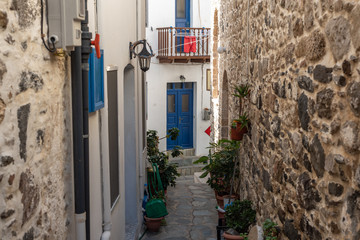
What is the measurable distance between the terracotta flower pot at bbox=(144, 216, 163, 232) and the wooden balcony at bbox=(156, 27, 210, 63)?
909 centimetres

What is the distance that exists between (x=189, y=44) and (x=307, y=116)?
42.3 feet

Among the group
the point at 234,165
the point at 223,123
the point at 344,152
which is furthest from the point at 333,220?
the point at 223,123

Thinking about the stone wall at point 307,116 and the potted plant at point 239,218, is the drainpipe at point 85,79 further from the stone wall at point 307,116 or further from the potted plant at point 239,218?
the potted plant at point 239,218

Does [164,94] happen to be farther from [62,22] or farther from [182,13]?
[62,22]

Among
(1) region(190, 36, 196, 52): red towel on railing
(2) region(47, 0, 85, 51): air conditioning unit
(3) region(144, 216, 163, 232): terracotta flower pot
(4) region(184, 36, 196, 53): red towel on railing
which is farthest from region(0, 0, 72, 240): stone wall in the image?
(1) region(190, 36, 196, 52): red towel on railing

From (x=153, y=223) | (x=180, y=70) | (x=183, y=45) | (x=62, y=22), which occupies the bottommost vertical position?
(x=153, y=223)

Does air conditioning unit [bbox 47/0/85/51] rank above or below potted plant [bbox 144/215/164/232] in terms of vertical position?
above

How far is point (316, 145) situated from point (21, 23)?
6.33 feet

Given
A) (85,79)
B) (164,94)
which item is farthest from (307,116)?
(164,94)

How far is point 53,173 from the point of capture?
3.07m

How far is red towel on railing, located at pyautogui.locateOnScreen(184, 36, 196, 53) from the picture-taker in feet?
52.1

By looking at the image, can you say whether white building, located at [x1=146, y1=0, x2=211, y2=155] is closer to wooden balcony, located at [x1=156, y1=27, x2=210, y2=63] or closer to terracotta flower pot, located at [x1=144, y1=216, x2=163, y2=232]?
wooden balcony, located at [x1=156, y1=27, x2=210, y2=63]

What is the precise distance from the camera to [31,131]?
266 cm

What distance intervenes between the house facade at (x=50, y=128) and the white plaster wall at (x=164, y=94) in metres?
10.7
